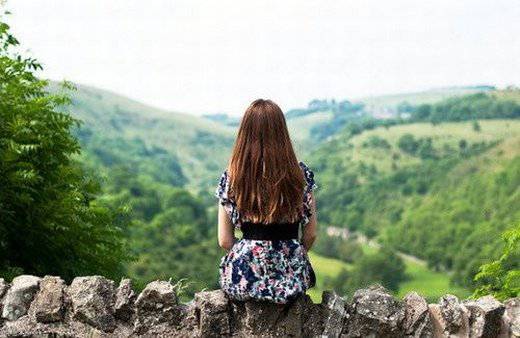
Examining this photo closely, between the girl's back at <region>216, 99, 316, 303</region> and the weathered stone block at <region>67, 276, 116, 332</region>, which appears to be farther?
the weathered stone block at <region>67, 276, 116, 332</region>

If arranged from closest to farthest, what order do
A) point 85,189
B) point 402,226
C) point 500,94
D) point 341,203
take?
point 85,189
point 402,226
point 341,203
point 500,94

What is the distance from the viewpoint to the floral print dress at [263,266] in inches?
184

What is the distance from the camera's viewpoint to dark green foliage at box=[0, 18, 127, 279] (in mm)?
6781

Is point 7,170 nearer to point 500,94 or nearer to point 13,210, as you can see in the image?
point 13,210

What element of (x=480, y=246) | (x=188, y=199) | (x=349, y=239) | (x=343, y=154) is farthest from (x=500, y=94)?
(x=188, y=199)

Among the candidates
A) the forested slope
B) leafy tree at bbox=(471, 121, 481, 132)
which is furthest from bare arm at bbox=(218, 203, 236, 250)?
leafy tree at bbox=(471, 121, 481, 132)

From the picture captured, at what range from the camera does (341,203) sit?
14288 centimetres

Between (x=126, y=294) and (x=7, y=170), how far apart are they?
2415 mm

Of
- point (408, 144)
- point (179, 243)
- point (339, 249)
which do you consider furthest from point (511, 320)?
point (408, 144)

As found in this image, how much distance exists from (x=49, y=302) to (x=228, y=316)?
117cm

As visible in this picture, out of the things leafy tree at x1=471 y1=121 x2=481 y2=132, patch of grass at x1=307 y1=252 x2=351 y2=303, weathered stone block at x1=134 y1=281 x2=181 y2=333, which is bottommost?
patch of grass at x1=307 y1=252 x2=351 y2=303

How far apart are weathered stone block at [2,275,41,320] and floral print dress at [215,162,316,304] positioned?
1.29m

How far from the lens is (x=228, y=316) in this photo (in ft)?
15.9

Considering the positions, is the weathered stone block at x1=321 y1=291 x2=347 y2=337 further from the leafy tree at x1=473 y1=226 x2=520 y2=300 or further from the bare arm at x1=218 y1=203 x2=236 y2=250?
the leafy tree at x1=473 y1=226 x2=520 y2=300
